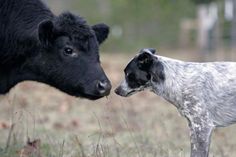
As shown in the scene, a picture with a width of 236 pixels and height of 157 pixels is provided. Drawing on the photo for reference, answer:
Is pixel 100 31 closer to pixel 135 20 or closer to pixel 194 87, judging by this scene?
pixel 194 87

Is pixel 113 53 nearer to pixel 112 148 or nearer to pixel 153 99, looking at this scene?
pixel 153 99

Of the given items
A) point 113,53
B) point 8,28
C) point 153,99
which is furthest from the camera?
point 113,53

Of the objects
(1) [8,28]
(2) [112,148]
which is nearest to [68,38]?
(1) [8,28]

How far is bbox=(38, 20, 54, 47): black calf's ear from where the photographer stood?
909cm

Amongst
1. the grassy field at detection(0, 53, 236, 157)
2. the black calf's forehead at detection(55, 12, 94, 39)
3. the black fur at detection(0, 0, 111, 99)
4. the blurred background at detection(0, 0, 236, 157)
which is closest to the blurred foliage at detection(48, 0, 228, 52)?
the blurred background at detection(0, 0, 236, 157)

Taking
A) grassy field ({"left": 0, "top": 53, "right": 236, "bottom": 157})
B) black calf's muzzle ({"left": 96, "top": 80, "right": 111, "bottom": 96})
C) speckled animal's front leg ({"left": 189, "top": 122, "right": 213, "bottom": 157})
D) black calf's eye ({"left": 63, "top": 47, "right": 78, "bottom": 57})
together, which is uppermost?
black calf's eye ({"left": 63, "top": 47, "right": 78, "bottom": 57})

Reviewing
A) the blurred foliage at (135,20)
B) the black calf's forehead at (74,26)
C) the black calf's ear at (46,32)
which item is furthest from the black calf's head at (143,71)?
the blurred foliage at (135,20)

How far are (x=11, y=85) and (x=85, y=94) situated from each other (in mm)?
1322

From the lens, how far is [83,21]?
30.2 ft

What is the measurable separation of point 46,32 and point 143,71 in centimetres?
133

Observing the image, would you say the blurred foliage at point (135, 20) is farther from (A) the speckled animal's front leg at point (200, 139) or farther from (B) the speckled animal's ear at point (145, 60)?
(A) the speckled animal's front leg at point (200, 139)

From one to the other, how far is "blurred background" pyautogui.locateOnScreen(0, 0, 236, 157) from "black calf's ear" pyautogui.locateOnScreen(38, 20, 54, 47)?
3.51ft

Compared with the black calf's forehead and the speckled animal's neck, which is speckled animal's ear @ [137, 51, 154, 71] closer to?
the speckled animal's neck

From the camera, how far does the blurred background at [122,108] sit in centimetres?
1046
